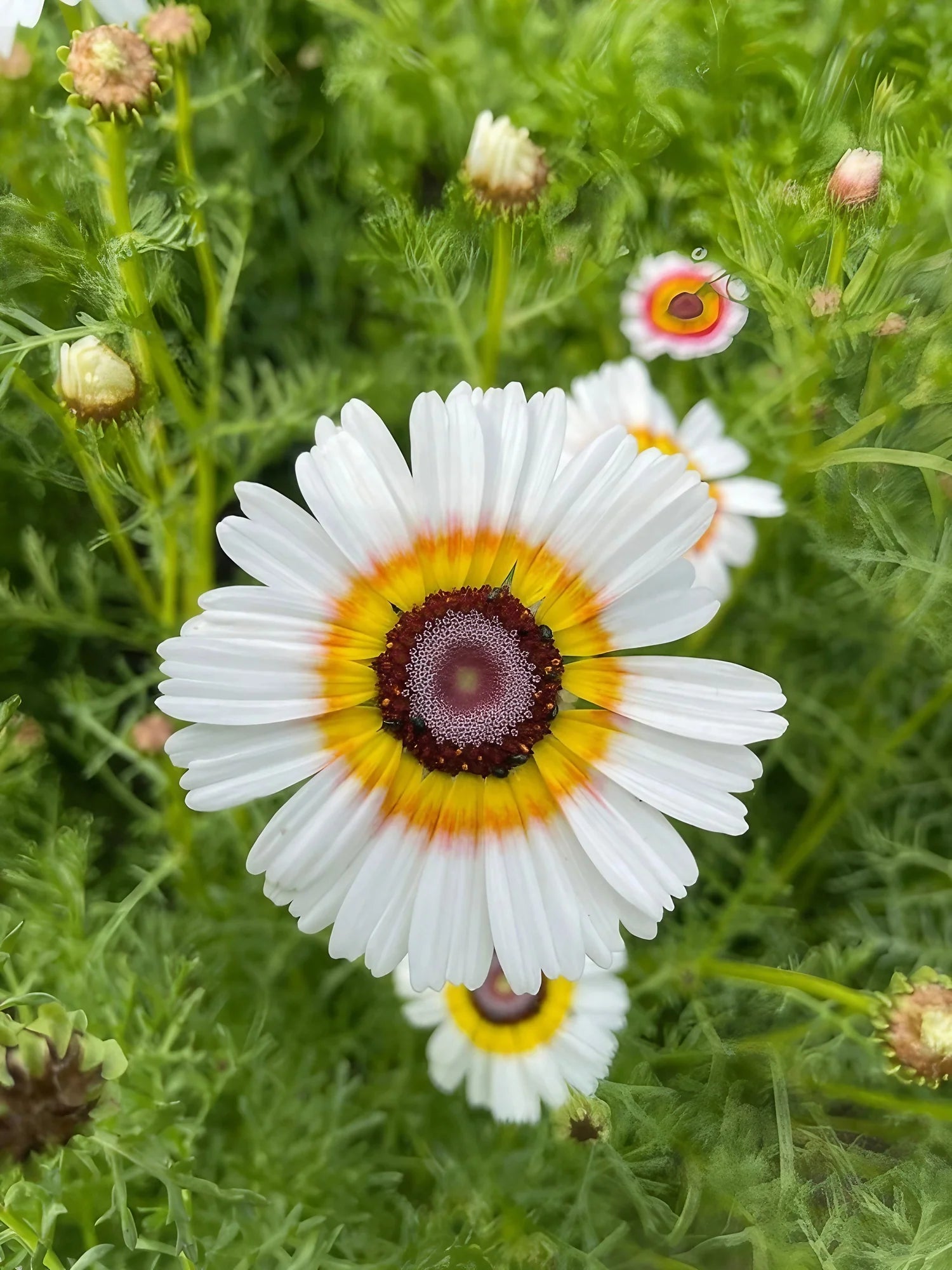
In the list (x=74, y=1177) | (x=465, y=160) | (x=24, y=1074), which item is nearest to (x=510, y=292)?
(x=465, y=160)

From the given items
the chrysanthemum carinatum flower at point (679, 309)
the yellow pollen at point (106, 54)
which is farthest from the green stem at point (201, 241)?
the chrysanthemum carinatum flower at point (679, 309)

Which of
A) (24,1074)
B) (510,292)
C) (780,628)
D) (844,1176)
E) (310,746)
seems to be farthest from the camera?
(780,628)

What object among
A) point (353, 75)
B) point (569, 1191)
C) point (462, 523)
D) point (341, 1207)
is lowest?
point (341, 1207)

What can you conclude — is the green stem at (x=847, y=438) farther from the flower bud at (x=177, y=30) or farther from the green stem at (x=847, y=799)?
the flower bud at (x=177, y=30)

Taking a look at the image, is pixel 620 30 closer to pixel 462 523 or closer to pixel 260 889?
pixel 462 523

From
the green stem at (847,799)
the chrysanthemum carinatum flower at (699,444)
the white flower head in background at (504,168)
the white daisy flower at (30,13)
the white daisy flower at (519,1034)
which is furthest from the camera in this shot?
the green stem at (847,799)

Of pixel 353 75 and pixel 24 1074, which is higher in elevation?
pixel 353 75

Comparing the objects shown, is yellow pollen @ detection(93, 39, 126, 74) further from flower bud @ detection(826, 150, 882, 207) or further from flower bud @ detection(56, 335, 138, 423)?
flower bud @ detection(826, 150, 882, 207)
